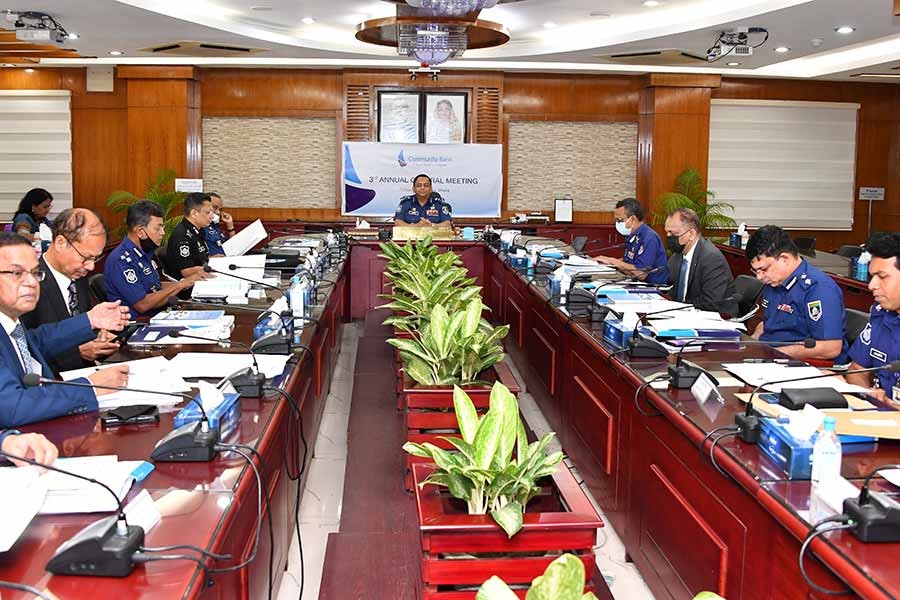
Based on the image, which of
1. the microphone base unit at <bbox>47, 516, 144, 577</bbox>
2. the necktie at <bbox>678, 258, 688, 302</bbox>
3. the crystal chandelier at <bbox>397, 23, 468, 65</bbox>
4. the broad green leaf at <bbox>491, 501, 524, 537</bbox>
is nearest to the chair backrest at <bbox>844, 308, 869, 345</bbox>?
the necktie at <bbox>678, 258, 688, 302</bbox>

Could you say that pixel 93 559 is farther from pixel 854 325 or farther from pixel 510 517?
pixel 854 325

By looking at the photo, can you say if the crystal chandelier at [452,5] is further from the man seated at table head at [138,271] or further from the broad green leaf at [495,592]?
the broad green leaf at [495,592]

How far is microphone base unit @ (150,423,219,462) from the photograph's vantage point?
6.43 feet

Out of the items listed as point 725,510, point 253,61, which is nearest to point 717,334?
point 725,510

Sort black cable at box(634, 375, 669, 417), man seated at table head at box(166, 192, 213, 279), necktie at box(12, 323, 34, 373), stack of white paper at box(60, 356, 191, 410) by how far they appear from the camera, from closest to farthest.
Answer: stack of white paper at box(60, 356, 191, 410) < necktie at box(12, 323, 34, 373) < black cable at box(634, 375, 669, 417) < man seated at table head at box(166, 192, 213, 279)

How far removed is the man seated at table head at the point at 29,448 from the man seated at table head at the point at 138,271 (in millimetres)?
2603

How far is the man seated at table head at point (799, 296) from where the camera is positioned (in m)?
3.74

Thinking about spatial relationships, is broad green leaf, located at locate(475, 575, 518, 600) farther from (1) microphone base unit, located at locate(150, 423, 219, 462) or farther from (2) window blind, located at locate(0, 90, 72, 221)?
(2) window blind, located at locate(0, 90, 72, 221)

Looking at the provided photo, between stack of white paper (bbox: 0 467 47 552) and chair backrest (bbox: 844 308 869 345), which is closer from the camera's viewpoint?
stack of white paper (bbox: 0 467 47 552)

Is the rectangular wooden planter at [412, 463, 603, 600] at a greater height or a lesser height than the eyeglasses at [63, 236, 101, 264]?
lesser

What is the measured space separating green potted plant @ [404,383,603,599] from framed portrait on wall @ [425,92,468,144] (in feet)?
29.1

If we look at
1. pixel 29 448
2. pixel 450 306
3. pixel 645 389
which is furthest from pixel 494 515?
pixel 450 306

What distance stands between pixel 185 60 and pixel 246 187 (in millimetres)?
1574

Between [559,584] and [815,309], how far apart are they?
2986 millimetres
